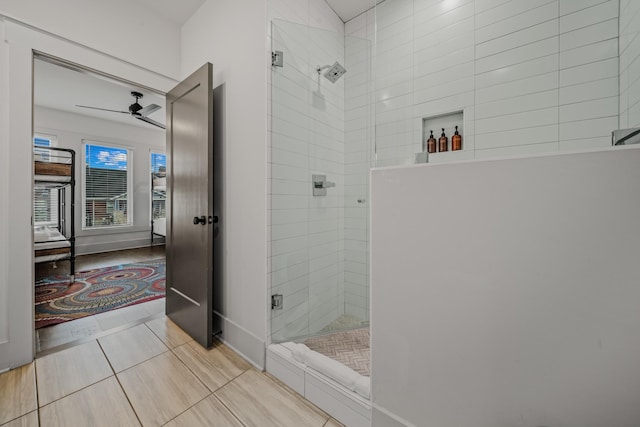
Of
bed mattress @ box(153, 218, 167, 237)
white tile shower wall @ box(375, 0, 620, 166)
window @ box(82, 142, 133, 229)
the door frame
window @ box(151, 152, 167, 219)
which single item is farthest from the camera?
window @ box(151, 152, 167, 219)

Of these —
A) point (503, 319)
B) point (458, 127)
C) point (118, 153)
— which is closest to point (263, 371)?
point (503, 319)

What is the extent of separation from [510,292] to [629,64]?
2.73ft

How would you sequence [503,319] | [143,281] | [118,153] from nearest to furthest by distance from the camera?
[503,319] < [143,281] < [118,153]

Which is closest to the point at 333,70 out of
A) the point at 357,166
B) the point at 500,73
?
the point at 357,166

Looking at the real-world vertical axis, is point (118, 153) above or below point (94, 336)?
above

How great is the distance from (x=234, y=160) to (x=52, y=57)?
134cm

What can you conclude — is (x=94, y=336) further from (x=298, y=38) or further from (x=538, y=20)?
(x=538, y=20)

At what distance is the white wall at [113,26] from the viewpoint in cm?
155

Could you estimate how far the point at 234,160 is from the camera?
175 cm

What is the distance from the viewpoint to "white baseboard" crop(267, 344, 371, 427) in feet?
3.64

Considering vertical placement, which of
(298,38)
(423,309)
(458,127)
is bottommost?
(423,309)

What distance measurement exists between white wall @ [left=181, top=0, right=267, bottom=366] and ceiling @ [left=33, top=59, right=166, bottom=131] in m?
1.87

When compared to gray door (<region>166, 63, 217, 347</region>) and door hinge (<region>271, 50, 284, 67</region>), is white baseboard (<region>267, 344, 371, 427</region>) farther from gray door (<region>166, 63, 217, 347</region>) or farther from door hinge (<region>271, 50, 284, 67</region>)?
door hinge (<region>271, 50, 284, 67</region>)

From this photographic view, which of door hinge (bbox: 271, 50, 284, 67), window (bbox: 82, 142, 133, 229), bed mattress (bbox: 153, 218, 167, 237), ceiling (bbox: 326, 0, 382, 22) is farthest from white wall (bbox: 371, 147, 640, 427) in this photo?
window (bbox: 82, 142, 133, 229)
